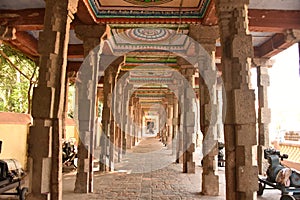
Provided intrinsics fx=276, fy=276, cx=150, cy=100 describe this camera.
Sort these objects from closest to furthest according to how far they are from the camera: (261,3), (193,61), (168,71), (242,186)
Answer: (242,186) → (261,3) → (193,61) → (168,71)

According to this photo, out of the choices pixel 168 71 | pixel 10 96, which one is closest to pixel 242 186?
pixel 168 71

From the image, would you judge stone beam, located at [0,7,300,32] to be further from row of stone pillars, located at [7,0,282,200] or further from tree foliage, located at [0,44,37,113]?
tree foliage, located at [0,44,37,113]

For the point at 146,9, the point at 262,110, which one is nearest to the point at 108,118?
the point at 146,9

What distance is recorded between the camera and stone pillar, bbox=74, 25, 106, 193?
703 centimetres

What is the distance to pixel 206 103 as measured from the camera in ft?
23.4

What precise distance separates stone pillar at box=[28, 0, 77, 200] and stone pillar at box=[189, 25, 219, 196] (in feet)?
12.7

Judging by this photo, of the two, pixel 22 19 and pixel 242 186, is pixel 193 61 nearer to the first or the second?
pixel 22 19

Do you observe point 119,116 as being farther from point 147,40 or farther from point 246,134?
point 246,134

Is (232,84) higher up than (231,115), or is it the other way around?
(232,84)

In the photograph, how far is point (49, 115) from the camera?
4223 mm

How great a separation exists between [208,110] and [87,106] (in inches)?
124

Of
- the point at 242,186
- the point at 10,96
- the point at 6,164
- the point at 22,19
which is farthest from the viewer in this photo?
the point at 10,96

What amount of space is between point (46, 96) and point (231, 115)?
285 cm

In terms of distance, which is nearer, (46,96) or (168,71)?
(46,96)
